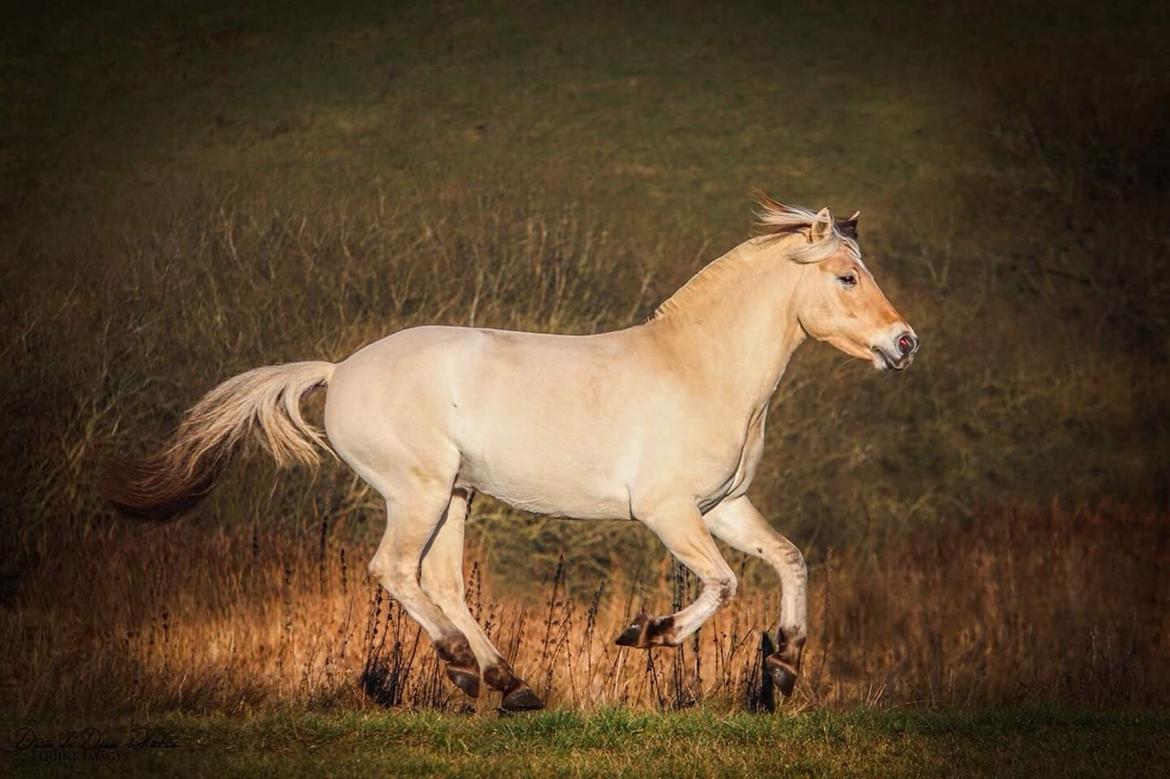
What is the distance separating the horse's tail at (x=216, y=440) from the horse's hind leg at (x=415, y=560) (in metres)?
0.67

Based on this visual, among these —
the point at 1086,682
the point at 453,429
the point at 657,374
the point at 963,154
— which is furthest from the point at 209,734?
the point at 963,154

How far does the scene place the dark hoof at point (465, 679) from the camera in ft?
24.1

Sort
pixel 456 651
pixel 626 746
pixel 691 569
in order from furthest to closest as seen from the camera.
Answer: pixel 456 651
pixel 691 569
pixel 626 746

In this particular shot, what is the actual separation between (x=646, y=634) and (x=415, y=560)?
1.36m

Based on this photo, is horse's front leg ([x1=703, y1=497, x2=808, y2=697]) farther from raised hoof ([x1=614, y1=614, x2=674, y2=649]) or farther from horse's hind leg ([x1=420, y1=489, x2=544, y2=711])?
horse's hind leg ([x1=420, y1=489, x2=544, y2=711])

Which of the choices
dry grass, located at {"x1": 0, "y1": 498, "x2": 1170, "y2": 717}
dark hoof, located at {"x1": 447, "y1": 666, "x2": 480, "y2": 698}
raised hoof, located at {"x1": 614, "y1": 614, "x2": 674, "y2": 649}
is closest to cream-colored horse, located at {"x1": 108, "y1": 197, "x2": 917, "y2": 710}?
dark hoof, located at {"x1": 447, "y1": 666, "x2": 480, "y2": 698}

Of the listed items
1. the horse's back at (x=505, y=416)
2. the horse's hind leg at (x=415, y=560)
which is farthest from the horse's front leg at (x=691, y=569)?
the horse's hind leg at (x=415, y=560)

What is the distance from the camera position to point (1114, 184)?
33625mm

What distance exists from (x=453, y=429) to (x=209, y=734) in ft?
6.48

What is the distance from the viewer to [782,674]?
7465 millimetres

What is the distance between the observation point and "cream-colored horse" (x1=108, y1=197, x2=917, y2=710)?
757 centimetres

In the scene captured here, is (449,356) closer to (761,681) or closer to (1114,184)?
(761,681)

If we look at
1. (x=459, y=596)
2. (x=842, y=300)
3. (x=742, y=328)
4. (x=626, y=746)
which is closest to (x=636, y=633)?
(x=626, y=746)
